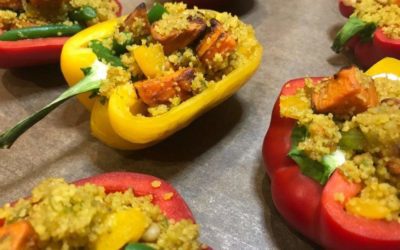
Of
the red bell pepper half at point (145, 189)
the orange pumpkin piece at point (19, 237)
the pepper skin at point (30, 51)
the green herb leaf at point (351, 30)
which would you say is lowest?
the green herb leaf at point (351, 30)

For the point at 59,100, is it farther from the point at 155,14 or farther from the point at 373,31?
the point at 373,31

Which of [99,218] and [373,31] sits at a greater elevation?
[99,218]

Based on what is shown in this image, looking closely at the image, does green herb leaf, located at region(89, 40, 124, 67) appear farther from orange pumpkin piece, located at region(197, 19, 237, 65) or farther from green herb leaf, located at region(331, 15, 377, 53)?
green herb leaf, located at region(331, 15, 377, 53)

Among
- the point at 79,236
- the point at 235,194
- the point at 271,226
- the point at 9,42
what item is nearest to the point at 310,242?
the point at 271,226

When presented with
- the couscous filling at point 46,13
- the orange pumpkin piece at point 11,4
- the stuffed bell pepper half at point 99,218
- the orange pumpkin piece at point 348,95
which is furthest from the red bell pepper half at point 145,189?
the orange pumpkin piece at point 11,4

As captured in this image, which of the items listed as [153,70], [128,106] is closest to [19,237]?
[128,106]

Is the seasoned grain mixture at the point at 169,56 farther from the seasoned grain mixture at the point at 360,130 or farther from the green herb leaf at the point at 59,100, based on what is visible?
the seasoned grain mixture at the point at 360,130

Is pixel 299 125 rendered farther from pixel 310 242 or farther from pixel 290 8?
pixel 290 8
